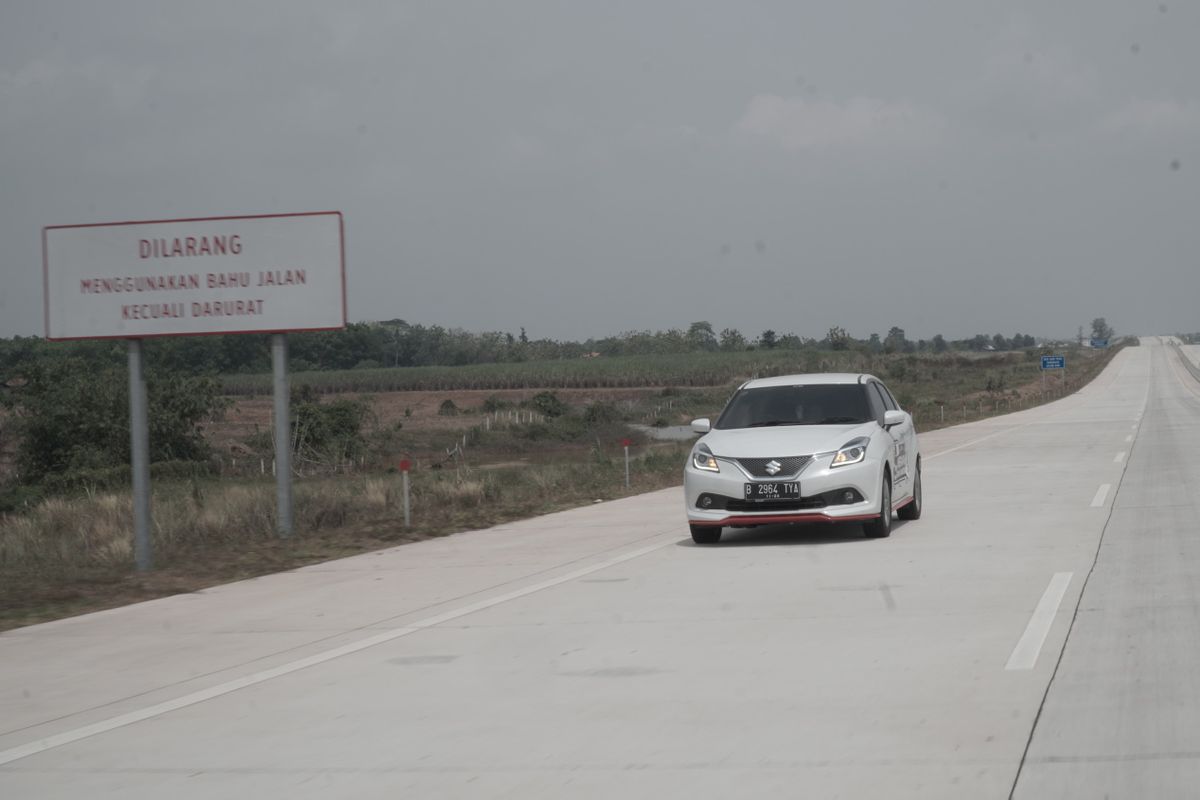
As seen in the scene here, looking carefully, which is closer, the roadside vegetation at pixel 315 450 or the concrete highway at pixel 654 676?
the concrete highway at pixel 654 676

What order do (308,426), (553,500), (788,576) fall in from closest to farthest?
(788,576) → (553,500) → (308,426)

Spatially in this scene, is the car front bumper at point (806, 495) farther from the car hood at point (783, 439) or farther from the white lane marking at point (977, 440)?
the white lane marking at point (977, 440)

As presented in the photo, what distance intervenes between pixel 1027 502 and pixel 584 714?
1245 centimetres

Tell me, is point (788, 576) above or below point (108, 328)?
below

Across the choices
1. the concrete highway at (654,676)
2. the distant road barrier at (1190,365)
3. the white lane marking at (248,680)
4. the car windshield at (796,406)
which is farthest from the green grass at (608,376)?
the white lane marking at (248,680)

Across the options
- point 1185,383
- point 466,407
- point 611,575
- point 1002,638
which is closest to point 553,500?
point 611,575

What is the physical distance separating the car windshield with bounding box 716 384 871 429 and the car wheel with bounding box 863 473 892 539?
2.95 ft

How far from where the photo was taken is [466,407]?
87062 mm

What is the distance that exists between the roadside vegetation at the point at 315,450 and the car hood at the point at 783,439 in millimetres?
4708

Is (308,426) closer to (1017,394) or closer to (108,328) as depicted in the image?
(108,328)

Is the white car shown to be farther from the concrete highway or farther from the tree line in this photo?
the tree line

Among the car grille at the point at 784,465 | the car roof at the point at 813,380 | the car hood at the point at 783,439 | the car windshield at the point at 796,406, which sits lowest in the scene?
the car grille at the point at 784,465

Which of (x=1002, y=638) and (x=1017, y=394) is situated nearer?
(x=1002, y=638)

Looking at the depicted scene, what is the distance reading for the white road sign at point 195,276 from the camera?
1578 cm
